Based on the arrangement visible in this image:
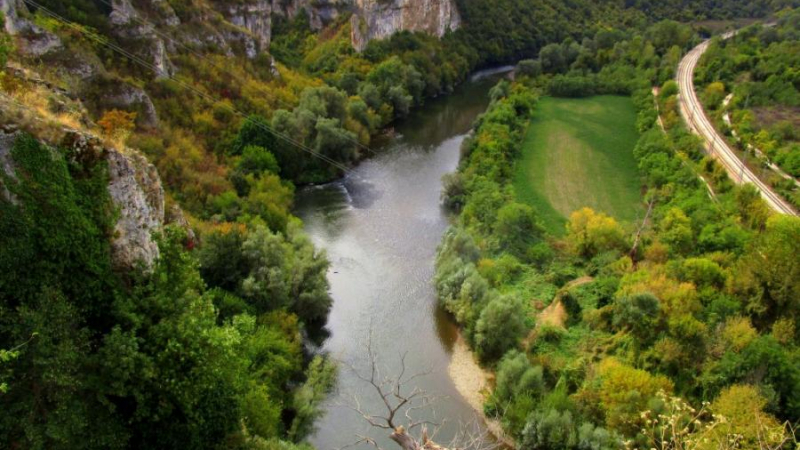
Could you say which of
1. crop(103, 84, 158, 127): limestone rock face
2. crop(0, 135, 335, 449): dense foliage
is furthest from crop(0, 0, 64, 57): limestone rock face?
crop(0, 135, 335, 449): dense foliage

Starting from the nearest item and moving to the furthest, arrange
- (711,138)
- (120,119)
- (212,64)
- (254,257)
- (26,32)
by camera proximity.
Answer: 1. (254,257)
2. (120,119)
3. (26,32)
4. (212,64)
5. (711,138)

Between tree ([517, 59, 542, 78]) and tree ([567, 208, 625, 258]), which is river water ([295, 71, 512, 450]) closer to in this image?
tree ([567, 208, 625, 258])

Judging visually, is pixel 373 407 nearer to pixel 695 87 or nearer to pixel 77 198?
pixel 77 198

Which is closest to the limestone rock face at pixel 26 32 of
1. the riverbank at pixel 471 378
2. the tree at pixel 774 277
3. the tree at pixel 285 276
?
the tree at pixel 285 276

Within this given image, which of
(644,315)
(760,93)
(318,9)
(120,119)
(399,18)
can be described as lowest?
(644,315)

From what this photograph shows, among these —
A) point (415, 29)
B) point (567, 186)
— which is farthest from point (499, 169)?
point (415, 29)

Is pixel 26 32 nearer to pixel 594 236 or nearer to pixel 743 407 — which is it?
pixel 594 236

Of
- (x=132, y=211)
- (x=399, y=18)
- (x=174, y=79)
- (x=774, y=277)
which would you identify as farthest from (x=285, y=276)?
(x=399, y=18)
